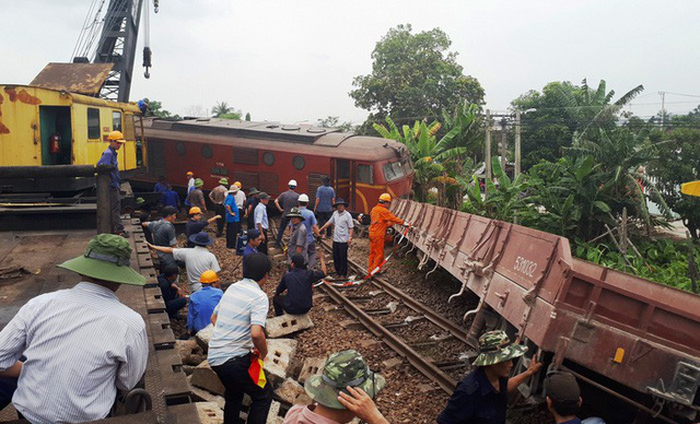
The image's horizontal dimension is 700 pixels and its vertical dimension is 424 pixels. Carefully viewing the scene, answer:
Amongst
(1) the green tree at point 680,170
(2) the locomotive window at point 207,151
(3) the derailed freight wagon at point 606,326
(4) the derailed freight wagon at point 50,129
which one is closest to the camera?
(3) the derailed freight wagon at point 606,326

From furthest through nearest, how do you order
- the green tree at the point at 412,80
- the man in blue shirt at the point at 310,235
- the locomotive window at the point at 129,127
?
the green tree at the point at 412,80, the locomotive window at the point at 129,127, the man in blue shirt at the point at 310,235

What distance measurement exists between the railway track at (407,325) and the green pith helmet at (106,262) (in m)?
4.58

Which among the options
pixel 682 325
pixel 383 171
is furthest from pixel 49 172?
pixel 383 171

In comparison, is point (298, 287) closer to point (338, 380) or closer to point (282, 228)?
point (282, 228)

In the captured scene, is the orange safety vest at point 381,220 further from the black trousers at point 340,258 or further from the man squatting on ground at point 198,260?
the man squatting on ground at point 198,260

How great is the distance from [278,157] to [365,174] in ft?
9.60

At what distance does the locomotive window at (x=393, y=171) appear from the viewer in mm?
16528

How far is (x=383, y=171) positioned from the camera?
1636 cm

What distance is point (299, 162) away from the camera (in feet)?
56.2

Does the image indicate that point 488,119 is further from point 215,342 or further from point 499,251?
point 215,342

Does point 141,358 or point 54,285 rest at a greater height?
point 141,358

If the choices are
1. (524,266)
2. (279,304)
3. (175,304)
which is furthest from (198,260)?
(524,266)

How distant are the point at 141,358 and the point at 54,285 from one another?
3.07m

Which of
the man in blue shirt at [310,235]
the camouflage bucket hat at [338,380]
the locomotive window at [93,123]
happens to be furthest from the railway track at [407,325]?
the locomotive window at [93,123]
